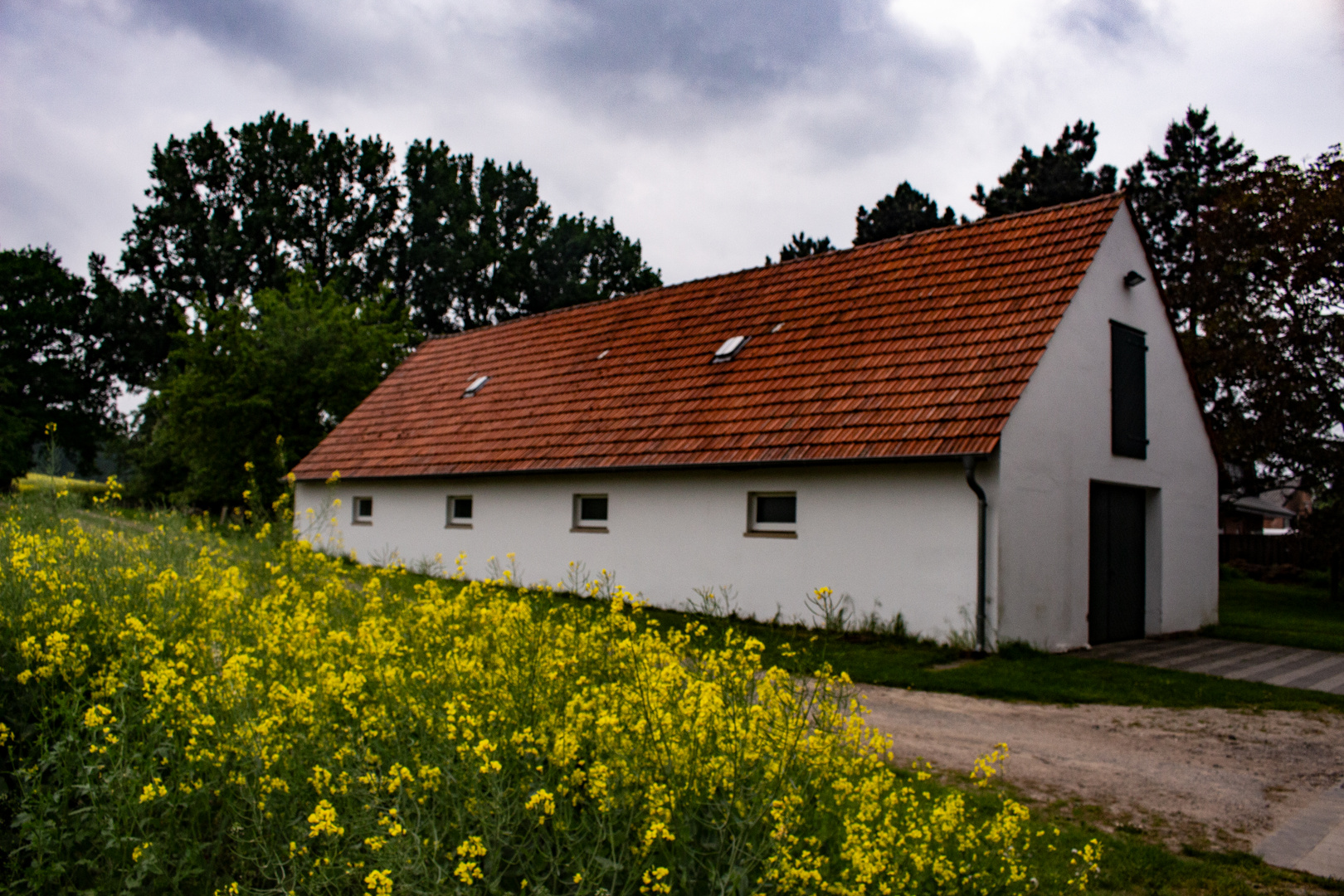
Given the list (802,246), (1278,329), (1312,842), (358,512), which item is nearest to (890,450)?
(1312,842)

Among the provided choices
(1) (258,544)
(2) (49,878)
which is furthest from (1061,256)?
(2) (49,878)

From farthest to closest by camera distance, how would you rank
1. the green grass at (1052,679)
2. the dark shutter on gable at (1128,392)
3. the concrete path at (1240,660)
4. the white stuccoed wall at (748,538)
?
the dark shutter on gable at (1128,392) → the white stuccoed wall at (748,538) → the concrete path at (1240,660) → the green grass at (1052,679)

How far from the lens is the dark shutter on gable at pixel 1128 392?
46.6 ft

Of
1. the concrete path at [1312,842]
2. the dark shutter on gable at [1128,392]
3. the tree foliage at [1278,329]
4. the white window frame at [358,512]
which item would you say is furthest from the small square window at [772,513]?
the tree foliage at [1278,329]

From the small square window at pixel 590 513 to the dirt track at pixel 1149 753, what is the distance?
739 cm

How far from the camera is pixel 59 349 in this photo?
48.7 metres

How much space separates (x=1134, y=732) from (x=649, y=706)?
19.9 feet

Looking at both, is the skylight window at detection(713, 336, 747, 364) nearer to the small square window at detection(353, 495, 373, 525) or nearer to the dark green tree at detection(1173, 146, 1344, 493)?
the small square window at detection(353, 495, 373, 525)

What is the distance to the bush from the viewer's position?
123 inches

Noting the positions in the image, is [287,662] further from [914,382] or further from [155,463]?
[155,463]

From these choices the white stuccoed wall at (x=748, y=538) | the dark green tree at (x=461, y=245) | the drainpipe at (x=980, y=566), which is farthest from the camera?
the dark green tree at (x=461, y=245)

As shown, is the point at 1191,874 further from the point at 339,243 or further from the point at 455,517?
the point at 339,243

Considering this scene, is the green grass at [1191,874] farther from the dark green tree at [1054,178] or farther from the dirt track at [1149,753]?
the dark green tree at [1054,178]

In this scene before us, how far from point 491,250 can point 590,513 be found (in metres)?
38.8
